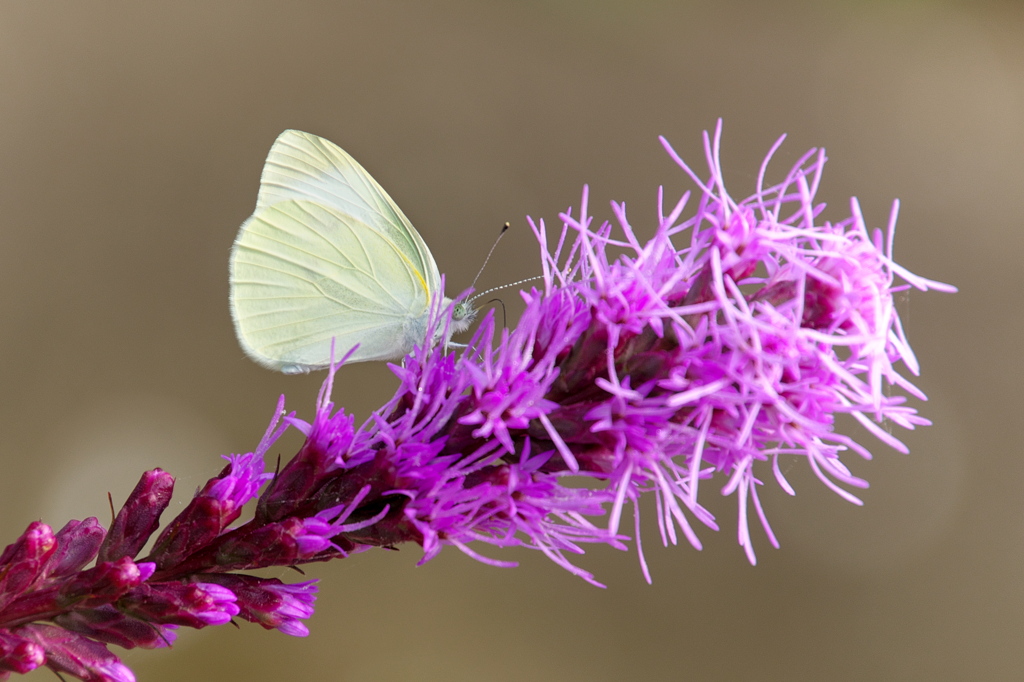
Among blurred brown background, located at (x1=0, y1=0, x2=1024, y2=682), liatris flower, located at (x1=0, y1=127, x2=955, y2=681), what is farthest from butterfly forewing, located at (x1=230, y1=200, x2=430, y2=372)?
blurred brown background, located at (x1=0, y1=0, x2=1024, y2=682)

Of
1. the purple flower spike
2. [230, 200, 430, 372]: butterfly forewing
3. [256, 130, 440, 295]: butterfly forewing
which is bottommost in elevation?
the purple flower spike

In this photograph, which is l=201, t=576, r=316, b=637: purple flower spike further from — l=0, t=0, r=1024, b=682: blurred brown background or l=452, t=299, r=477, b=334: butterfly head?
l=0, t=0, r=1024, b=682: blurred brown background

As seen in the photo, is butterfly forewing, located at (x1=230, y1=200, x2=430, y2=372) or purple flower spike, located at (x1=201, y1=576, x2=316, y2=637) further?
butterfly forewing, located at (x1=230, y1=200, x2=430, y2=372)

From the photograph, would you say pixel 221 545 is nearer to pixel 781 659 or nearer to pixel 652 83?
pixel 781 659

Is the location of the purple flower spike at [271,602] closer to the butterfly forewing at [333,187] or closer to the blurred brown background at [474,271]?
the butterfly forewing at [333,187]

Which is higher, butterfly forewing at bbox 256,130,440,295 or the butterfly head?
butterfly forewing at bbox 256,130,440,295

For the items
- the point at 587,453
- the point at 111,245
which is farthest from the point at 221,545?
the point at 111,245

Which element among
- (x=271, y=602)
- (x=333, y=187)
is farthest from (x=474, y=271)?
(x=271, y=602)
